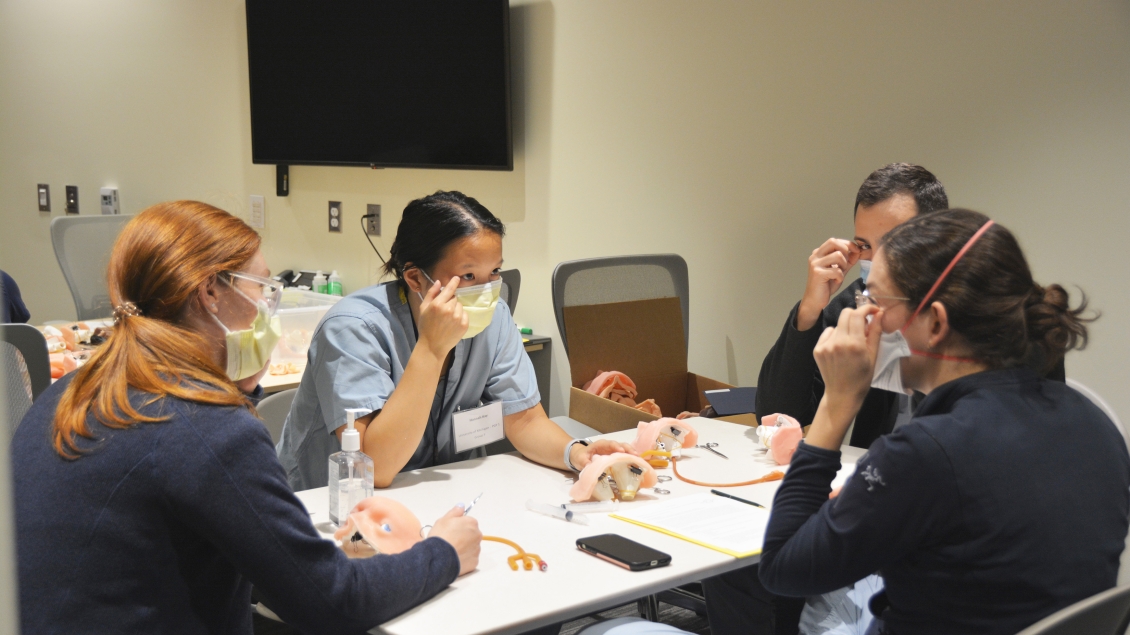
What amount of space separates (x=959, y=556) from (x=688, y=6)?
2752mm

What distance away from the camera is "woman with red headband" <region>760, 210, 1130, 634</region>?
1081 millimetres

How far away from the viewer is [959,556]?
110 cm

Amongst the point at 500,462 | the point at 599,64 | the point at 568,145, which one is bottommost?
the point at 500,462

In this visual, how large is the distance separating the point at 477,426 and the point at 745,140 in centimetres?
178

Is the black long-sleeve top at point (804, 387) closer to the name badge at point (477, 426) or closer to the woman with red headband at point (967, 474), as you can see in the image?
the name badge at point (477, 426)

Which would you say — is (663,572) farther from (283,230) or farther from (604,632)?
(283,230)

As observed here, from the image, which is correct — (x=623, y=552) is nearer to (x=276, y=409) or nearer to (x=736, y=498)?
(x=736, y=498)

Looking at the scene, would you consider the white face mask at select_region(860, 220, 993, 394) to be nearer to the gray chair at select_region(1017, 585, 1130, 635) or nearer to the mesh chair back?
the gray chair at select_region(1017, 585, 1130, 635)

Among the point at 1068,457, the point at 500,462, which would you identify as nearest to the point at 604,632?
the point at 500,462

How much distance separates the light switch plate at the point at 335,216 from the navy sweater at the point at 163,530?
3660mm

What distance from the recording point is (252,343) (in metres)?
Result: 1.46

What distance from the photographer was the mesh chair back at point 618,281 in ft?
9.91

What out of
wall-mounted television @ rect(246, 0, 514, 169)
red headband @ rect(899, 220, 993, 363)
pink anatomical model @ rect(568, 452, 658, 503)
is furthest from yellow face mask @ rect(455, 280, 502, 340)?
wall-mounted television @ rect(246, 0, 514, 169)

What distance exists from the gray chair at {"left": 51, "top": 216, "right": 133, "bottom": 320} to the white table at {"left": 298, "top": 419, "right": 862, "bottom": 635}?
326 centimetres
